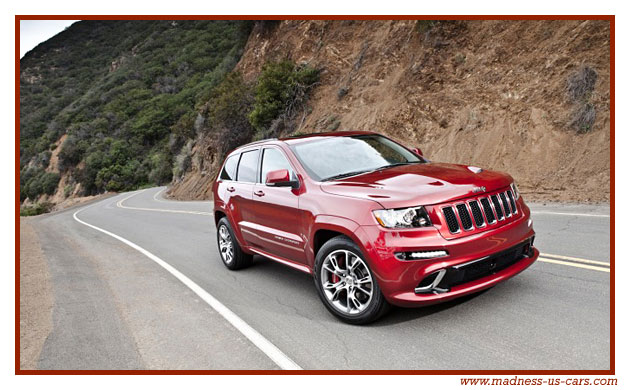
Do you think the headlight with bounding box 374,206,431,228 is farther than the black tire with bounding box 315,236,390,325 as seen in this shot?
No

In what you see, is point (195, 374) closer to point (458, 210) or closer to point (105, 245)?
point (458, 210)

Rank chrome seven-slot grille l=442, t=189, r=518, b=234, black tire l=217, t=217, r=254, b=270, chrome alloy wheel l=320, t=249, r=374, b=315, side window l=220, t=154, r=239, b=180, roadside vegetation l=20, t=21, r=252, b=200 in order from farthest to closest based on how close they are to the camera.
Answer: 1. roadside vegetation l=20, t=21, r=252, b=200
2. side window l=220, t=154, r=239, b=180
3. black tire l=217, t=217, r=254, b=270
4. chrome alloy wheel l=320, t=249, r=374, b=315
5. chrome seven-slot grille l=442, t=189, r=518, b=234

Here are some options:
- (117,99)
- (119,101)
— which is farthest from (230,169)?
(117,99)

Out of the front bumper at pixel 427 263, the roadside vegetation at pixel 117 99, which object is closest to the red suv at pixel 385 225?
the front bumper at pixel 427 263

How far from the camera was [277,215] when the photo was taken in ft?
17.9

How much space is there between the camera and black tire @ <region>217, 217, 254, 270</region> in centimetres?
683

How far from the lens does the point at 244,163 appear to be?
6.67 meters

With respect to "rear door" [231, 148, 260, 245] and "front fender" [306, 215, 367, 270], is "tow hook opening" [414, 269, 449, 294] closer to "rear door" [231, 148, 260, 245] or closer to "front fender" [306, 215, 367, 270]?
"front fender" [306, 215, 367, 270]

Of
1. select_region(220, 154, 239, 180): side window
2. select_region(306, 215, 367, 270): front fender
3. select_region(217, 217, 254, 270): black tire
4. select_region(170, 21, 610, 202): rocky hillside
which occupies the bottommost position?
select_region(217, 217, 254, 270): black tire

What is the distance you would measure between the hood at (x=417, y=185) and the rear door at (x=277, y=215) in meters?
0.63

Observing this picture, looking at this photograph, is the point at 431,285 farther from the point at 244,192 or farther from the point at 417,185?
the point at 244,192

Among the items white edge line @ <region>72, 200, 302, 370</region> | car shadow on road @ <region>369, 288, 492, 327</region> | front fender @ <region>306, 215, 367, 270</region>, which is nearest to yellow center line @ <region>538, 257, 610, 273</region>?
car shadow on road @ <region>369, 288, 492, 327</region>

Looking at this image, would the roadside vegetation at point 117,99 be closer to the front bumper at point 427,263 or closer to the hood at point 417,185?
the hood at point 417,185

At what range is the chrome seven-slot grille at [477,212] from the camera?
4031 millimetres
